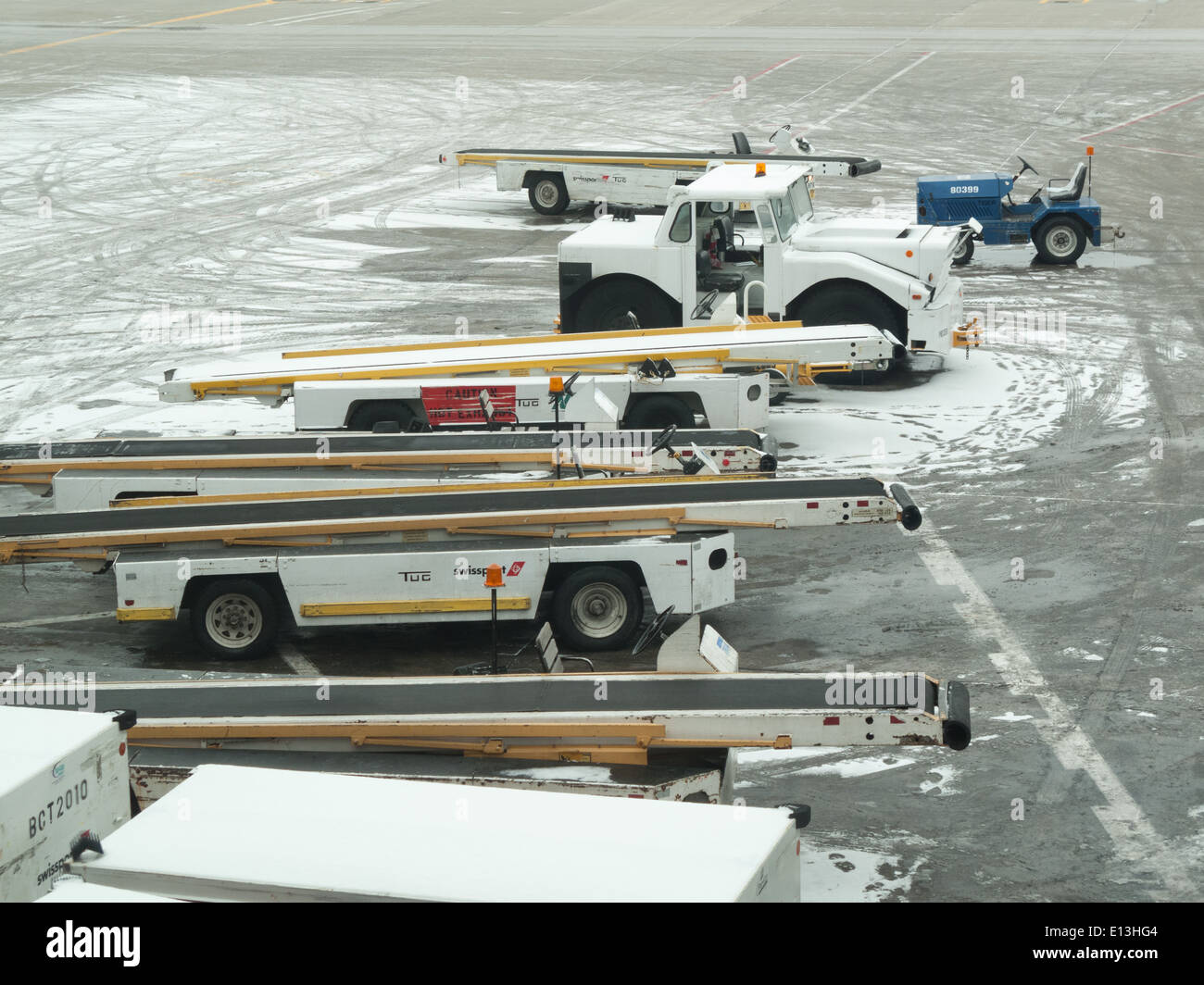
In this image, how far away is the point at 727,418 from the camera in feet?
50.0

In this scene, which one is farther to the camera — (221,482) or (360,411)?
(360,411)

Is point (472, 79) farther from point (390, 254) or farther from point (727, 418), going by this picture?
point (727, 418)

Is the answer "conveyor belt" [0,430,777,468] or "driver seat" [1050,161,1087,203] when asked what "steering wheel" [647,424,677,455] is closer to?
"conveyor belt" [0,430,777,468]

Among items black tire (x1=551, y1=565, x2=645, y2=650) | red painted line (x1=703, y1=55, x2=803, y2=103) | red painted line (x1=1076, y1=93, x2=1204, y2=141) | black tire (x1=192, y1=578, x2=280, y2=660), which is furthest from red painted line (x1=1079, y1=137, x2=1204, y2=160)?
black tire (x1=192, y1=578, x2=280, y2=660)

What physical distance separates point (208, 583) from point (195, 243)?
53.8 feet

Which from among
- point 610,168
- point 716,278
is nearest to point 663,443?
point 716,278

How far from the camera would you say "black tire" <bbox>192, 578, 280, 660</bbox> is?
11195 millimetres

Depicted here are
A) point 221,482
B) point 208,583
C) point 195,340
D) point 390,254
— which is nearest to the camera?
point 208,583

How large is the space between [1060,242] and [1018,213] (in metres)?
0.98

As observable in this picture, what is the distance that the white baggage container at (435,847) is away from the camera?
5.32 m

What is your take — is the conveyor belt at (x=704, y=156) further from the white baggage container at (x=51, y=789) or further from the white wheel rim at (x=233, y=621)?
the white baggage container at (x=51, y=789)

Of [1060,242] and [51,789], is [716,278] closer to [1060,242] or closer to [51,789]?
[1060,242]

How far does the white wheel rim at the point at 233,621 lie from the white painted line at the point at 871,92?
26.6 metres
